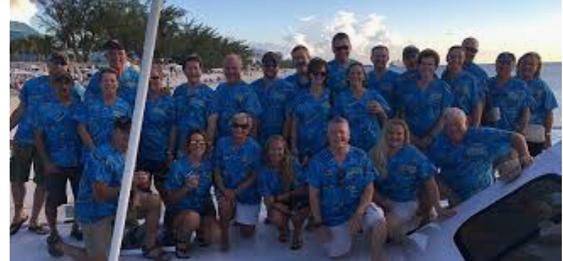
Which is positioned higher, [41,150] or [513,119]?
[513,119]

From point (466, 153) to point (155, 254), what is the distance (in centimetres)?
157

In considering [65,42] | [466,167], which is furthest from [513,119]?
[65,42]

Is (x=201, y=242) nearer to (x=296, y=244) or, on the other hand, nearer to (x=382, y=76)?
(x=296, y=244)

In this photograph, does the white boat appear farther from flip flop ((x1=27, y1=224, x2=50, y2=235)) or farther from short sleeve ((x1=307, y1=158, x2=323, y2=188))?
flip flop ((x1=27, y1=224, x2=50, y2=235))

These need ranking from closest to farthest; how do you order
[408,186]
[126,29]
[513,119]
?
[408,186] < [513,119] < [126,29]

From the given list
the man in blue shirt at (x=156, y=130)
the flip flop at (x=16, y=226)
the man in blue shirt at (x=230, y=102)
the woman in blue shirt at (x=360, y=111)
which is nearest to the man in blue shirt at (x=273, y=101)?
the man in blue shirt at (x=230, y=102)

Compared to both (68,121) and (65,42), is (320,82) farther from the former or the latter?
(65,42)

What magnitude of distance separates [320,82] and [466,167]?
1.07 m

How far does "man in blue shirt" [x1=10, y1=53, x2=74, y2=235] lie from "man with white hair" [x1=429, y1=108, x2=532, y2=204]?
7.45ft

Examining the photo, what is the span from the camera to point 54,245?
3.12 m

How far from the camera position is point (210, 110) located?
417 centimetres

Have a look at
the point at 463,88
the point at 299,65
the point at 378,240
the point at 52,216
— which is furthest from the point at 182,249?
the point at 463,88

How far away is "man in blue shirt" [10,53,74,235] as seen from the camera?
3.97 meters

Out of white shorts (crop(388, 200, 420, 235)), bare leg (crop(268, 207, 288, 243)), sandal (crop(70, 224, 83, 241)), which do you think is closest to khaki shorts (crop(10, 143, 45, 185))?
sandal (crop(70, 224, 83, 241))
